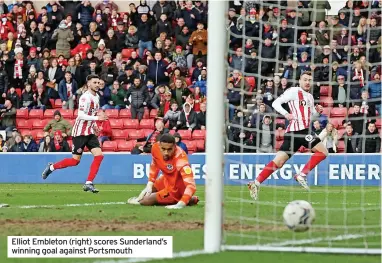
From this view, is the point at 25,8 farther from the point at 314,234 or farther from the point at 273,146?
the point at 314,234

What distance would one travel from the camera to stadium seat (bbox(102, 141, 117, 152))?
71.6 feet

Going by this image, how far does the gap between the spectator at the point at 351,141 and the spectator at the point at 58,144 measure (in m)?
6.24

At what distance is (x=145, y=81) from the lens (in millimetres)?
23078

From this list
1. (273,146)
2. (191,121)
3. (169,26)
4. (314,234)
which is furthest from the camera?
(169,26)

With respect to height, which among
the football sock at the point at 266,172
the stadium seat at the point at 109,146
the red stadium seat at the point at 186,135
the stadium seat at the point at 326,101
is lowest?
the stadium seat at the point at 109,146

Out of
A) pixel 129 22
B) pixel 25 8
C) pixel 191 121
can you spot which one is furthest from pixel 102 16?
pixel 191 121

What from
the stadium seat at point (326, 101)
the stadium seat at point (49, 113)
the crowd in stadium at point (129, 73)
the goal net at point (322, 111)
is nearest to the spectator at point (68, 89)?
the crowd in stadium at point (129, 73)

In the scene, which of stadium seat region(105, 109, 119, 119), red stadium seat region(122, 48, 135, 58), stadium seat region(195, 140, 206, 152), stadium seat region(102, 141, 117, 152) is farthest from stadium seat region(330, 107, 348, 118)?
red stadium seat region(122, 48, 135, 58)

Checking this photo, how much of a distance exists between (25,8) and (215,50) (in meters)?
18.0

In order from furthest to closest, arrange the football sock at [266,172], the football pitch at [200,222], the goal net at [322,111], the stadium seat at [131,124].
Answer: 1. the stadium seat at [131,124]
2. the football sock at [266,172]
3. the goal net at [322,111]
4. the football pitch at [200,222]

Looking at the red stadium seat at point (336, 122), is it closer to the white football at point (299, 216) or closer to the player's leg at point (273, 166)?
the player's leg at point (273, 166)

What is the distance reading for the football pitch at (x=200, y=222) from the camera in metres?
8.80

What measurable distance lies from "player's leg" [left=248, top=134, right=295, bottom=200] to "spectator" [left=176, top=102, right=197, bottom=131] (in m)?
6.89

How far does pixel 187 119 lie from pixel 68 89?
3.34 meters
